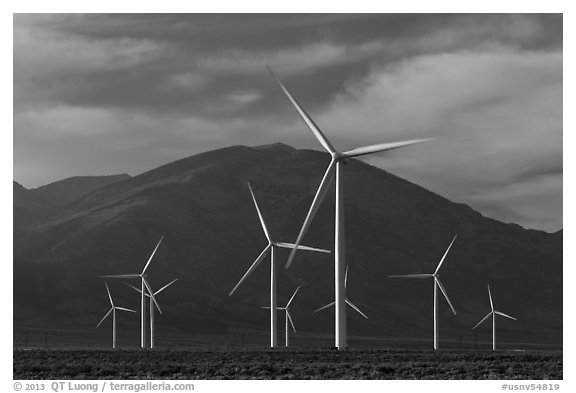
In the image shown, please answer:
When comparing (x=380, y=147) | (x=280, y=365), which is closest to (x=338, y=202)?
(x=380, y=147)

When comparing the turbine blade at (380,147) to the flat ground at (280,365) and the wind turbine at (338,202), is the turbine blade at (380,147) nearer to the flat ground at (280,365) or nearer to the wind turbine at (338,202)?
the wind turbine at (338,202)

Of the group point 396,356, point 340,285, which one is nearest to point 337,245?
point 340,285

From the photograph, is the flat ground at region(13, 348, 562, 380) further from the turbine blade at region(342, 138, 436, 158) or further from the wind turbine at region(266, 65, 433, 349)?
the turbine blade at region(342, 138, 436, 158)

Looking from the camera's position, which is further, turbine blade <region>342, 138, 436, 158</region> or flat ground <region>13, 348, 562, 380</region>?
turbine blade <region>342, 138, 436, 158</region>

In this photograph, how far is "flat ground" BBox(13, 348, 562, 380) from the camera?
6306cm

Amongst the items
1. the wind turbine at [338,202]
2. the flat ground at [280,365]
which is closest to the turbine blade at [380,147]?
the wind turbine at [338,202]

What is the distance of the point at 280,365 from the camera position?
222ft

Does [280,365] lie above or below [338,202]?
below

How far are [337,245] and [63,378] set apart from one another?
2433 centimetres

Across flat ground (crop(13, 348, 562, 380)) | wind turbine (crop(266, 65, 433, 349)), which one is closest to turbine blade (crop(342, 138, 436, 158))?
wind turbine (crop(266, 65, 433, 349))

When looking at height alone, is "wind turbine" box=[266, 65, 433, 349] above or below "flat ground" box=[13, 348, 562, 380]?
above

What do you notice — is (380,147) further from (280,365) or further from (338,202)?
(280,365)
